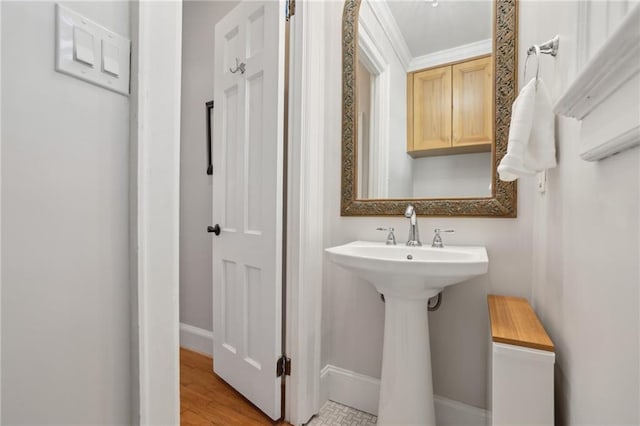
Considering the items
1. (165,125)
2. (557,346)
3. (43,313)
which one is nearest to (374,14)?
(165,125)

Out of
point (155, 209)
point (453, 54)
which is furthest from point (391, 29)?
point (155, 209)

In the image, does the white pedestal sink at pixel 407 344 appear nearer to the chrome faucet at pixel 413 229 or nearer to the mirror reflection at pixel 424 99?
the chrome faucet at pixel 413 229

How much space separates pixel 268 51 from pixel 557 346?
1.57m

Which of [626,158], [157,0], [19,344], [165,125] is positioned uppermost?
[157,0]

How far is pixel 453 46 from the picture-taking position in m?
1.35

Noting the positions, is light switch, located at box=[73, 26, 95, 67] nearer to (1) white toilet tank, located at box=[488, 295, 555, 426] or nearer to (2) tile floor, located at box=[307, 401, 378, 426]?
(1) white toilet tank, located at box=[488, 295, 555, 426]

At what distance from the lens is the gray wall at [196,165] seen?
6.79ft

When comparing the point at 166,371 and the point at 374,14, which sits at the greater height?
the point at 374,14

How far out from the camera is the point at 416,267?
92 cm

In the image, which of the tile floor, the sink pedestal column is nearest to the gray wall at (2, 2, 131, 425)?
the sink pedestal column

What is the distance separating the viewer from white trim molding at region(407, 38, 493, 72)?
1.26m

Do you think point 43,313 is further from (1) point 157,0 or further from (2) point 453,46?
(2) point 453,46

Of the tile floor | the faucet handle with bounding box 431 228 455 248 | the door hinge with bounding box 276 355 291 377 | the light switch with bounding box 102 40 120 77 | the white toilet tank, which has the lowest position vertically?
the tile floor

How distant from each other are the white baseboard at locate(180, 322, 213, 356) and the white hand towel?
2.04 metres
